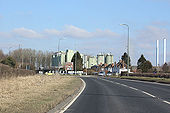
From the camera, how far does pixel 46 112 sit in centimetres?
1095

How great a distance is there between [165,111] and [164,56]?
8520 cm

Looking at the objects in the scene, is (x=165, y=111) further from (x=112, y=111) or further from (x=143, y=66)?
(x=143, y=66)

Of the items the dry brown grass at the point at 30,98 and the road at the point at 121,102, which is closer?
the dry brown grass at the point at 30,98

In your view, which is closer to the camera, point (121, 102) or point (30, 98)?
point (121, 102)

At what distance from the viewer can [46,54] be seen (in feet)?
453

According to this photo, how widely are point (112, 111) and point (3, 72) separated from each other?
29154mm

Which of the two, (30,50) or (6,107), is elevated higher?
(30,50)

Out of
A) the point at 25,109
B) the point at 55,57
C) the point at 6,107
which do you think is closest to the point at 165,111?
the point at 25,109

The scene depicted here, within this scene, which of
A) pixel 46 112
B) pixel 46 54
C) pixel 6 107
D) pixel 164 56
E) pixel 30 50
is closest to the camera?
pixel 46 112

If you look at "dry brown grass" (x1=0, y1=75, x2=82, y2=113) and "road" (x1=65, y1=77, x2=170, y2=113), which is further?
"road" (x1=65, y1=77, x2=170, y2=113)

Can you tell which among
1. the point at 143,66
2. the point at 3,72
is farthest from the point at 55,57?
the point at 3,72

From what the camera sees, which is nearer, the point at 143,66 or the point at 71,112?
the point at 71,112

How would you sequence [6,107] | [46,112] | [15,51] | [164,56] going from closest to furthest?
[46,112], [6,107], [164,56], [15,51]

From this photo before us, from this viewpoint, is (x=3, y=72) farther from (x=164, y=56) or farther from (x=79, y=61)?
(x=79, y=61)
